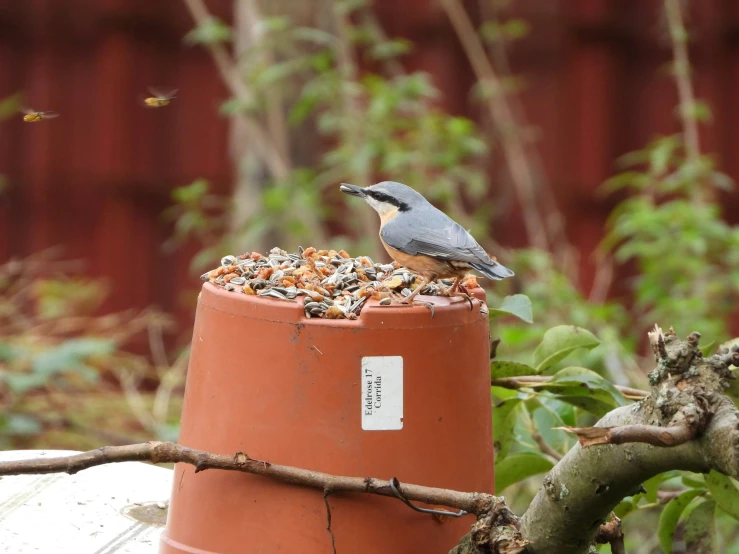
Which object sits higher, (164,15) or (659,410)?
(164,15)

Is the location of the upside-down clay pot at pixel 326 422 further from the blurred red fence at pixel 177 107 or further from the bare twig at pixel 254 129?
the blurred red fence at pixel 177 107

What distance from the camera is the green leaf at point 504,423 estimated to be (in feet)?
6.54

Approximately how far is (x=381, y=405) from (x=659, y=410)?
15.1 inches

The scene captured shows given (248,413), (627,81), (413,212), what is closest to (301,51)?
(627,81)

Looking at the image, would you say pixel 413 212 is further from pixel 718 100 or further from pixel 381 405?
pixel 718 100

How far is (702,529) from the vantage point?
76.1 inches

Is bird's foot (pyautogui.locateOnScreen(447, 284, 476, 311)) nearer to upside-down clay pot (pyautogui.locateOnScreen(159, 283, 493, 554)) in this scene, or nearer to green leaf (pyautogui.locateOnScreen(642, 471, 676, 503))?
upside-down clay pot (pyautogui.locateOnScreen(159, 283, 493, 554))

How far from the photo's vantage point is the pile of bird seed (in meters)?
1.58

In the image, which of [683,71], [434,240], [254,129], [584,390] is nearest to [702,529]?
[584,390]

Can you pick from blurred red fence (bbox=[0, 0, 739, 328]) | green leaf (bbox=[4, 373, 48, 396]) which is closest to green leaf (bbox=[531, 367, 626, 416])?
green leaf (bbox=[4, 373, 48, 396])

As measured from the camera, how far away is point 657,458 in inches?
53.1

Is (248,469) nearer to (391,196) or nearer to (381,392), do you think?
(381,392)

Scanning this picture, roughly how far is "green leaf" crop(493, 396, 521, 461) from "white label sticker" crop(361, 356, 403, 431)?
52 cm

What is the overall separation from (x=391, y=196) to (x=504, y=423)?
0.49m
